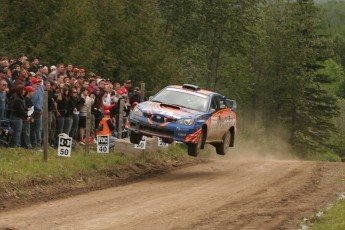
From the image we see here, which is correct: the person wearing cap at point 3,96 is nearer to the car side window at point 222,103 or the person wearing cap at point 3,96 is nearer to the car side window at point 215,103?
the car side window at point 215,103

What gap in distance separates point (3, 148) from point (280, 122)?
4880cm

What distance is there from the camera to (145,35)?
129 feet

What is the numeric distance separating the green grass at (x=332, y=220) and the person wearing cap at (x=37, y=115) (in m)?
7.74

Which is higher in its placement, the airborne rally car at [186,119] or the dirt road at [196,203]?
the airborne rally car at [186,119]

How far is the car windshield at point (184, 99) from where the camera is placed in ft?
66.1

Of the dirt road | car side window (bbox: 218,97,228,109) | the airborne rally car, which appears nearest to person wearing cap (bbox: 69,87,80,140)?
the airborne rally car

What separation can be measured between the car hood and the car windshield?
1.30ft

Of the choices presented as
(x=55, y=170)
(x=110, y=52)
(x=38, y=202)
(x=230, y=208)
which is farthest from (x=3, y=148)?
(x=110, y=52)

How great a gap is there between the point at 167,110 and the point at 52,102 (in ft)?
9.89

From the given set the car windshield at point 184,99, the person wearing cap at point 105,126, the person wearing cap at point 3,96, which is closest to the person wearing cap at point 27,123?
the person wearing cap at point 3,96

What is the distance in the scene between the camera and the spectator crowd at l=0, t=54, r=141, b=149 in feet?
57.1

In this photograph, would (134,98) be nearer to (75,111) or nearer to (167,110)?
(75,111)

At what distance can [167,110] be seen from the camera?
1923 centimetres

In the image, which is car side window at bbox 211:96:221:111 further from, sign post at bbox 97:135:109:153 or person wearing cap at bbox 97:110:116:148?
sign post at bbox 97:135:109:153
